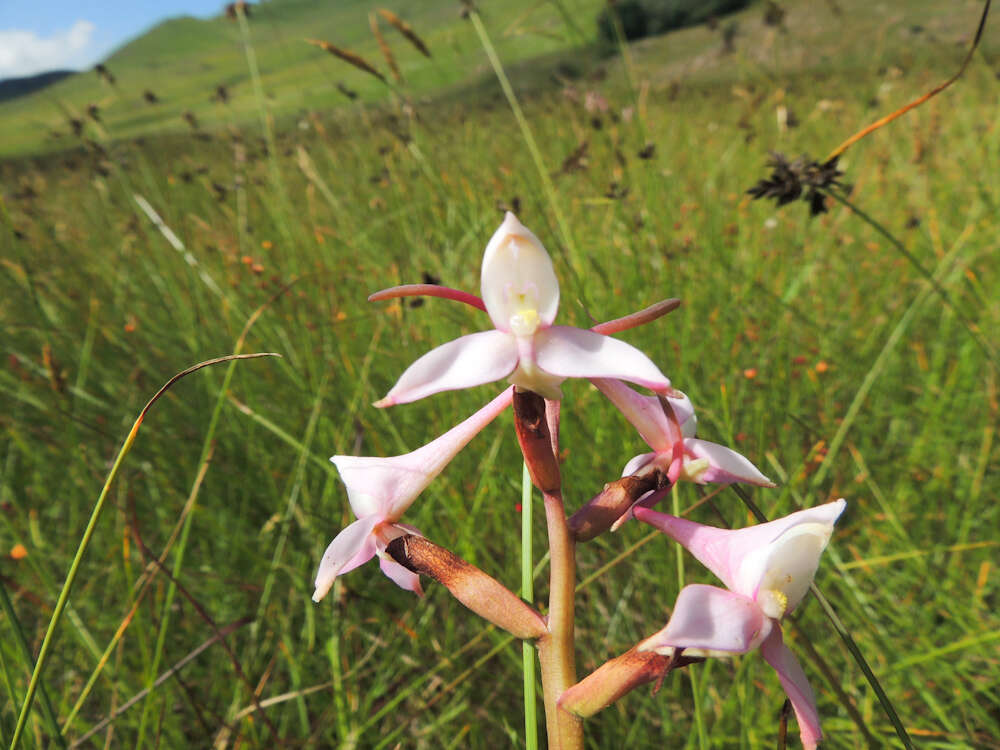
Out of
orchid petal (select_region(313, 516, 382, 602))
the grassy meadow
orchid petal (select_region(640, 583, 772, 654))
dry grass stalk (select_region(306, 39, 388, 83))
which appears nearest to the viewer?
orchid petal (select_region(640, 583, 772, 654))

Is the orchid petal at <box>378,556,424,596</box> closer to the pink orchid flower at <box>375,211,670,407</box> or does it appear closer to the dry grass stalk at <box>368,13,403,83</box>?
the pink orchid flower at <box>375,211,670,407</box>

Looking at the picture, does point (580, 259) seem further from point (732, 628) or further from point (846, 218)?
point (846, 218)

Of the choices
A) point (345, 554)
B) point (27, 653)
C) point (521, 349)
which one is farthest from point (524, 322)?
point (27, 653)

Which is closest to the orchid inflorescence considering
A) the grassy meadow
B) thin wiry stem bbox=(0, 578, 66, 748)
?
the grassy meadow

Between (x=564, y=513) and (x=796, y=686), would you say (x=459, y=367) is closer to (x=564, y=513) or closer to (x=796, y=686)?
(x=564, y=513)

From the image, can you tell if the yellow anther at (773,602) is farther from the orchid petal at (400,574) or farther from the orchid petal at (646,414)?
the orchid petal at (400,574)

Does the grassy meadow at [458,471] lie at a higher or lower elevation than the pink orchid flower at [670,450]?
lower

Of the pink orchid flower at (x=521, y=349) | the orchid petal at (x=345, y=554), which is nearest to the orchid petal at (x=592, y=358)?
the pink orchid flower at (x=521, y=349)
